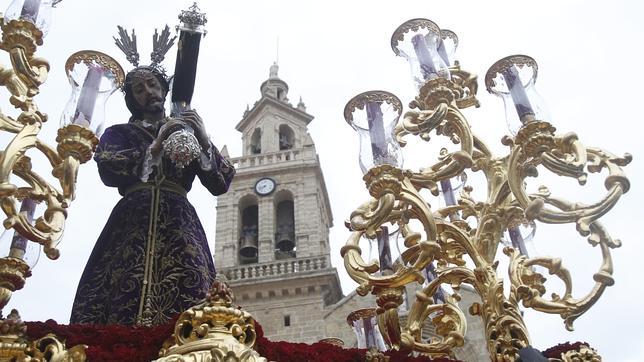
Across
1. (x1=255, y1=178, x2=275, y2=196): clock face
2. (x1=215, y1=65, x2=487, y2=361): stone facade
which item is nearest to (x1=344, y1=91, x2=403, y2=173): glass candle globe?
(x1=215, y1=65, x2=487, y2=361): stone facade

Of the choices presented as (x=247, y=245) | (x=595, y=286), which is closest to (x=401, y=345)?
(x=595, y=286)

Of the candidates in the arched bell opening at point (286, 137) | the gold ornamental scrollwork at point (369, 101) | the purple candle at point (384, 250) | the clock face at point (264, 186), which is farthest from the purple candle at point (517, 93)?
the arched bell opening at point (286, 137)

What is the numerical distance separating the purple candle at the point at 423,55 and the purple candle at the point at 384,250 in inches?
63.1

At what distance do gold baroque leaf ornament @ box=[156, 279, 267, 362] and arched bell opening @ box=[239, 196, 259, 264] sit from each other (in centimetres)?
2367

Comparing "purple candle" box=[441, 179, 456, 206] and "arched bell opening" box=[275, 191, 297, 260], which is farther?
"arched bell opening" box=[275, 191, 297, 260]

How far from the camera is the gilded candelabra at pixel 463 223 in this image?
449cm

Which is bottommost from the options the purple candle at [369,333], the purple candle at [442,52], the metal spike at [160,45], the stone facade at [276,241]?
the purple candle at [369,333]

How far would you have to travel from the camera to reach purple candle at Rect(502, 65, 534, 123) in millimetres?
5285

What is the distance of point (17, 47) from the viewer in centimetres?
488

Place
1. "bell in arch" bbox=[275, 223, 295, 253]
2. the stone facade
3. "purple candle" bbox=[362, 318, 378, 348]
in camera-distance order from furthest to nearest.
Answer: "bell in arch" bbox=[275, 223, 295, 253] → the stone facade → "purple candle" bbox=[362, 318, 378, 348]

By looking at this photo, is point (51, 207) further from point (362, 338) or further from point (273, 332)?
point (273, 332)

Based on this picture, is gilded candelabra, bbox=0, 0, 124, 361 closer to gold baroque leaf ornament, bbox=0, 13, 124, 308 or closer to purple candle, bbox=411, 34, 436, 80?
gold baroque leaf ornament, bbox=0, 13, 124, 308

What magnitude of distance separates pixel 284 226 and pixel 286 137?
6.22 m

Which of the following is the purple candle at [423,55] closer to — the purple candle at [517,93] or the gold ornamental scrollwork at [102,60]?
the purple candle at [517,93]
